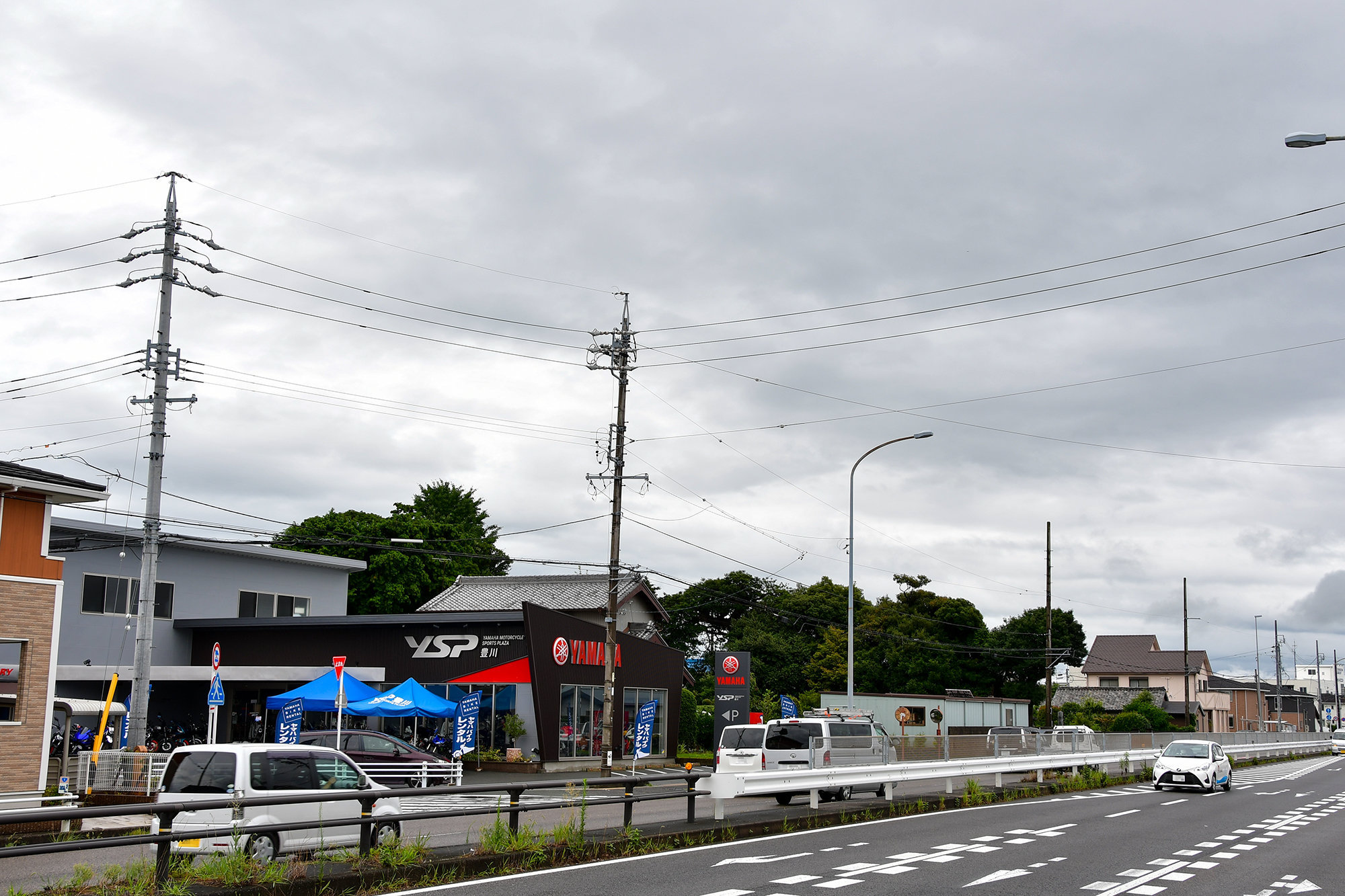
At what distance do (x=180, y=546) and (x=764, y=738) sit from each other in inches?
1102

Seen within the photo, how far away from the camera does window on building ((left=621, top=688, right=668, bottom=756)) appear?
4247 cm

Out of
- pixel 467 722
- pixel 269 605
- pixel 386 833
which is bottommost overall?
pixel 467 722

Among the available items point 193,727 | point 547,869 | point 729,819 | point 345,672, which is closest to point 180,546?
point 193,727

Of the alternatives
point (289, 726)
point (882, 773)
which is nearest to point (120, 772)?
point (289, 726)

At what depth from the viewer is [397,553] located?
6544cm

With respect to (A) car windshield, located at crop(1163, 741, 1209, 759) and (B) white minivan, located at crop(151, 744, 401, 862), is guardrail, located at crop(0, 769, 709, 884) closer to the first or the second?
(B) white minivan, located at crop(151, 744, 401, 862)

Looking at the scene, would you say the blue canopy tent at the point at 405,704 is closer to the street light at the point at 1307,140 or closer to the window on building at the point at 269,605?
the window on building at the point at 269,605

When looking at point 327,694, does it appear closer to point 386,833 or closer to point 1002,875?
point 386,833

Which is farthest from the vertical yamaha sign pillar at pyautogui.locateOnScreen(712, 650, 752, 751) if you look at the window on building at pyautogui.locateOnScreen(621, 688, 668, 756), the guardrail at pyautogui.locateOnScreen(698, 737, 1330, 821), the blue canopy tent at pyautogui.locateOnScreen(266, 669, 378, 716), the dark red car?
the dark red car

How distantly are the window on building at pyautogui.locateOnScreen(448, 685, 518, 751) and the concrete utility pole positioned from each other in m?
14.7

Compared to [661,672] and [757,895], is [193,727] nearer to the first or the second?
[661,672]

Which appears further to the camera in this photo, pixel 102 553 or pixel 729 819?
pixel 102 553

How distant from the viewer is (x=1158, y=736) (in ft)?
136

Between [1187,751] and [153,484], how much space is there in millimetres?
28143
